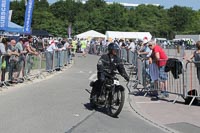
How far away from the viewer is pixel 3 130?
8.44 meters

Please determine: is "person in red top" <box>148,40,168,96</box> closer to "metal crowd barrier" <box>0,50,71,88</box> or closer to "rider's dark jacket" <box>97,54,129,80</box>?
"rider's dark jacket" <box>97,54,129,80</box>

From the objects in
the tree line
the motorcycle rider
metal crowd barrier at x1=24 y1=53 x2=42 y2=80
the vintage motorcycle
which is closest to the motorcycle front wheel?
the vintage motorcycle

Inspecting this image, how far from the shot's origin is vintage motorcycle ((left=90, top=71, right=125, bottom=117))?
10.4 meters

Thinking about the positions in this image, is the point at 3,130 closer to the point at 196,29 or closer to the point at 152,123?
the point at 152,123

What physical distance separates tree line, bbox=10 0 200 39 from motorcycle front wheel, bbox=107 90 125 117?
98708 millimetres

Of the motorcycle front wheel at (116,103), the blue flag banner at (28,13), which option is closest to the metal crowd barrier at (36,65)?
the motorcycle front wheel at (116,103)

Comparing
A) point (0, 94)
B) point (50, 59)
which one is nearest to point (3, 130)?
point (0, 94)

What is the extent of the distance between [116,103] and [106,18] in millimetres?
107735

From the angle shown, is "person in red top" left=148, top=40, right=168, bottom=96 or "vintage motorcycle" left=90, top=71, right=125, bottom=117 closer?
"vintage motorcycle" left=90, top=71, right=125, bottom=117

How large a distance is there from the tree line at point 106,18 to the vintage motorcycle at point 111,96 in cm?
9834

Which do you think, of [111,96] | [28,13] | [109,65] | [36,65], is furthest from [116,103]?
[28,13]

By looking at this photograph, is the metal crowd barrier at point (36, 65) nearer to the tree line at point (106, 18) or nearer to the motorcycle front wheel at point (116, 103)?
the motorcycle front wheel at point (116, 103)

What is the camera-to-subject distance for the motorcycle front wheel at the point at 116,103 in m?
10.3

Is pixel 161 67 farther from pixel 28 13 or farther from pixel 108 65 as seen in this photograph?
pixel 28 13
